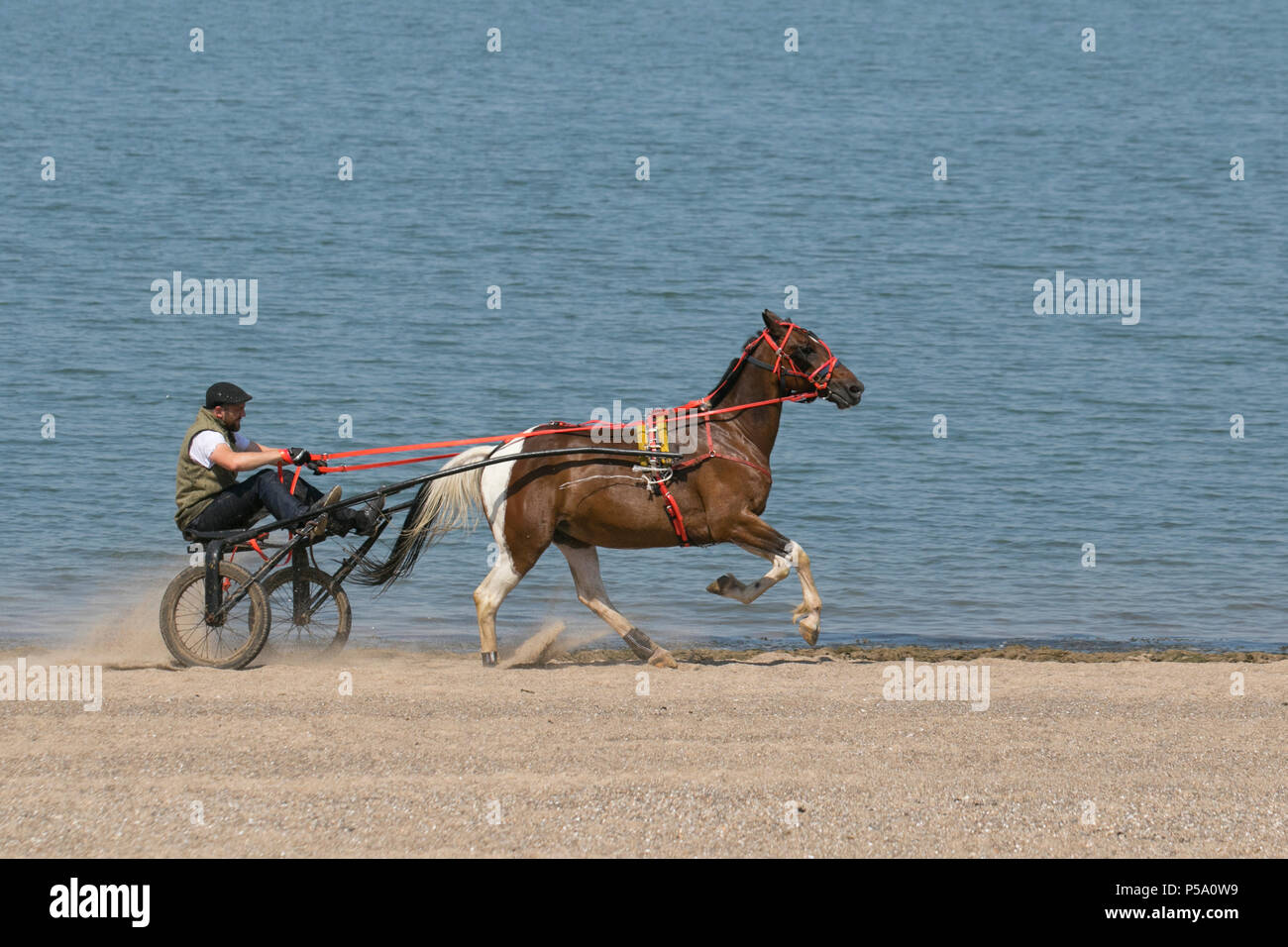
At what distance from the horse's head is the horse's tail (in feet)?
6.63

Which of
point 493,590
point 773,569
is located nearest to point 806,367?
point 773,569

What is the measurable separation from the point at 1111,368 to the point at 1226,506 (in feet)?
24.4

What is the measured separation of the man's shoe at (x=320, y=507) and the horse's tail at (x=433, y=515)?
0.53 m

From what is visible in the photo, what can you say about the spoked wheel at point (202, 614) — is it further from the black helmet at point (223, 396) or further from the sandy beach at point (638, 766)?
the black helmet at point (223, 396)

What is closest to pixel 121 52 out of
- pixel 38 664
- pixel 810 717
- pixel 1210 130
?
pixel 1210 130

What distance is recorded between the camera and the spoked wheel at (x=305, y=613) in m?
11.1

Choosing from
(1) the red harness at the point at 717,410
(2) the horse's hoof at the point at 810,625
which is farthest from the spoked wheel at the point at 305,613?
(2) the horse's hoof at the point at 810,625

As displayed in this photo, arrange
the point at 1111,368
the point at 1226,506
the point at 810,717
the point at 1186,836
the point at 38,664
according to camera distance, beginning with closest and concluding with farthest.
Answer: the point at 1186,836 → the point at 810,717 → the point at 38,664 → the point at 1226,506 → the point at 1111,368

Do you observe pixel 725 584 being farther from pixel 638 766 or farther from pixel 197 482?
pixel 197 482

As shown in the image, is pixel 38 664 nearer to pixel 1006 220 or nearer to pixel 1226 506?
pixel 1226 506

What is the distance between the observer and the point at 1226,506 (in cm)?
1992

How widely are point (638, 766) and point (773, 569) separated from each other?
9.61 ft

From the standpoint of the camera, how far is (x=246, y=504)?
1074 centimetres

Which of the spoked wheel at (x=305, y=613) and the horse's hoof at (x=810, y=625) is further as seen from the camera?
the spoked wheel at (x=305, y=613)
